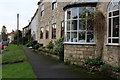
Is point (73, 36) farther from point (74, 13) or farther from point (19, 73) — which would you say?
point (19, 73)

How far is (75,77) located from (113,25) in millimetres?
3542

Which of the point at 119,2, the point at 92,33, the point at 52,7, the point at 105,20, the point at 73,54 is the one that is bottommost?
the point at 73,54

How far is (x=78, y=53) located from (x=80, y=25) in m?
1.91

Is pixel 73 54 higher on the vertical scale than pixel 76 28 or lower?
lower

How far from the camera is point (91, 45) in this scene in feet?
33.2

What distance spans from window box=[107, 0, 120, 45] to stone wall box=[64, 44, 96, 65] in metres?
1.47

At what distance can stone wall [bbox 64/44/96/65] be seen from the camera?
10.1 meters

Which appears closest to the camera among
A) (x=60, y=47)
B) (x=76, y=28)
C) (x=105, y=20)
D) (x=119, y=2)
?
(x=119, y=2)

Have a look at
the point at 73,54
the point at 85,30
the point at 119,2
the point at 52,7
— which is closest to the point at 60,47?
the point at 73,54

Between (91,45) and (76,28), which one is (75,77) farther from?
(76,28)

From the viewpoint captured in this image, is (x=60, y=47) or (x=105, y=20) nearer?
(x=105, y=20)

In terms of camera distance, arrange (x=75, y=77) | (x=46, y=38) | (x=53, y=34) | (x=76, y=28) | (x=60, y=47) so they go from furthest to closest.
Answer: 1. (x=46, y=38)
2. (x=53, y=34)
3. (x=60, y=47)
4. (x=76, y=28)
5. (x=75, y=77)

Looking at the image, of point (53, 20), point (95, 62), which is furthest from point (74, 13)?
point (53, 20)

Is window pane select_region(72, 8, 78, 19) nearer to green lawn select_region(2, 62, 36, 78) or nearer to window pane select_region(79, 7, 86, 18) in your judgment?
window pane select_region(79, 7, 86, 18)
